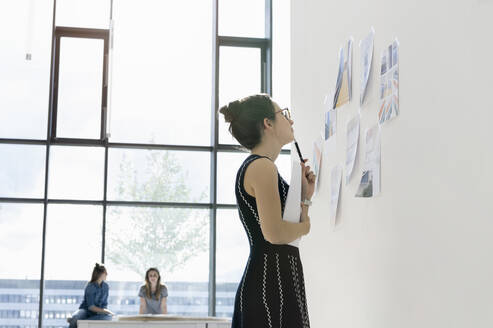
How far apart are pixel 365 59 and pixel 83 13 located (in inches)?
213

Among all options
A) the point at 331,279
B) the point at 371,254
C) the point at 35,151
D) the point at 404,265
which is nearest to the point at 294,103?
the point at 331,279

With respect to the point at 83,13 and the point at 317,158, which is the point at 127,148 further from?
the point at 317,158

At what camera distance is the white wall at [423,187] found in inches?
62.6

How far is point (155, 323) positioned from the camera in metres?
5.10

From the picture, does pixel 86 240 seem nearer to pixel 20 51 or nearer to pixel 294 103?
pixel 20 51

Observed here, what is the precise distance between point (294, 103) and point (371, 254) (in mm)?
1486

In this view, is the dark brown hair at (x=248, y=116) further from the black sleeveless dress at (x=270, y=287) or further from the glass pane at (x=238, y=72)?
the glass pane at (x=238, y=72)

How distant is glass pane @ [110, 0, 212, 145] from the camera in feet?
23.2

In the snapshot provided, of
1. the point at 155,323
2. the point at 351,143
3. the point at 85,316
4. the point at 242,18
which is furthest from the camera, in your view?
the point at 242,18

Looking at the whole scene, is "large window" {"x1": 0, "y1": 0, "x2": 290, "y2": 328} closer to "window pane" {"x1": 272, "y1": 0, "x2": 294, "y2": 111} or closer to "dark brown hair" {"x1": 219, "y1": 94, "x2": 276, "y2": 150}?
"window pane" {"x1": 272, "y1": 0, "x2": 294, "y2": 111}

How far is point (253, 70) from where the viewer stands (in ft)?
24.0

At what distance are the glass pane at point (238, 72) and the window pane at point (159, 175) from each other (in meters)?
0.55

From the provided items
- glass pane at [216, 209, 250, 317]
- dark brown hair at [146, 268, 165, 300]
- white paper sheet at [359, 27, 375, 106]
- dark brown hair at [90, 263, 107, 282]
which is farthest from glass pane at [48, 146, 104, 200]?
white paper sheet at [359, 27, 375, 106]

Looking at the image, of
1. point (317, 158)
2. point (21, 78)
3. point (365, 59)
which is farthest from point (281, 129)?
point (21, 78)
